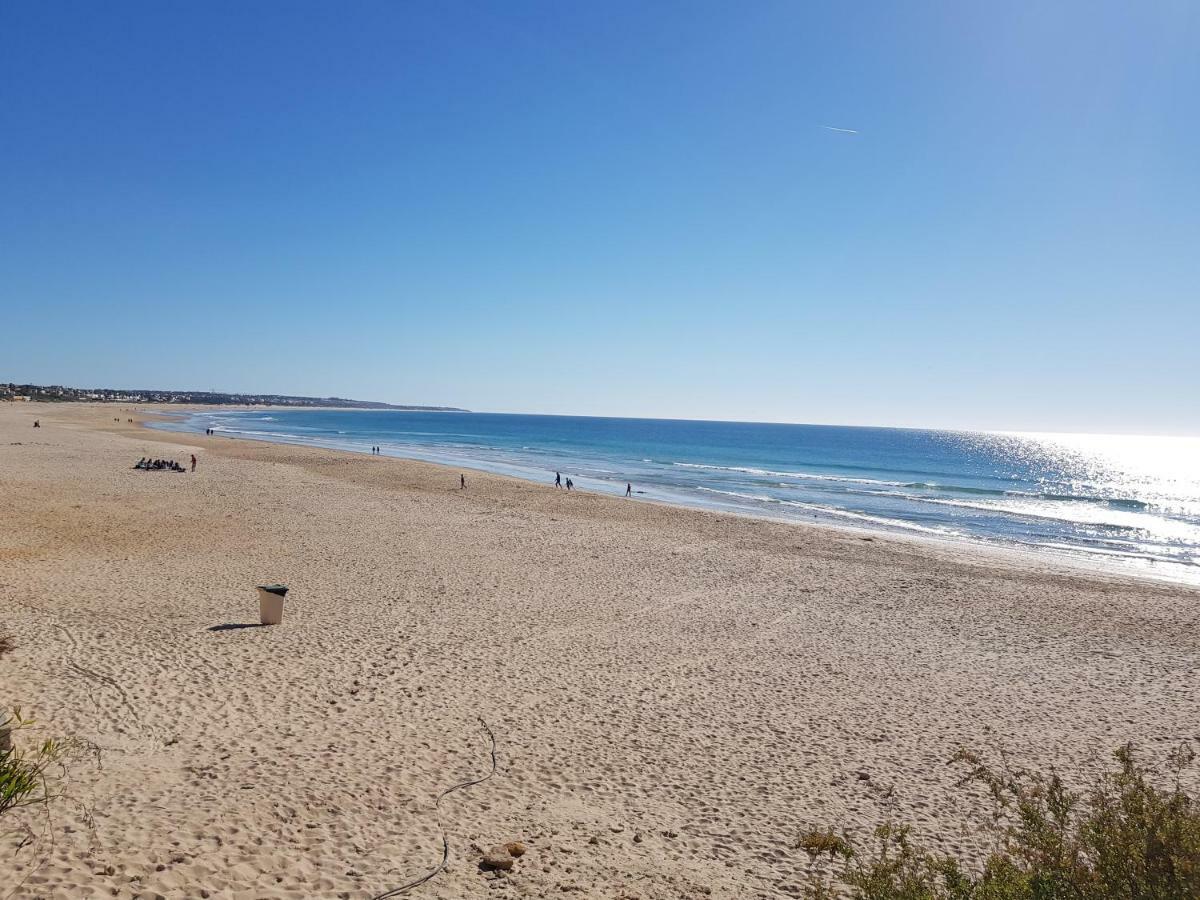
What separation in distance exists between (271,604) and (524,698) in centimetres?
514

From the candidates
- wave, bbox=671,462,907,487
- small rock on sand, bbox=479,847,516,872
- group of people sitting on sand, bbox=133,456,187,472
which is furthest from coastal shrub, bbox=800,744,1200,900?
wave, bbox=671,462,907,487

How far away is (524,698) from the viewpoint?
943cm

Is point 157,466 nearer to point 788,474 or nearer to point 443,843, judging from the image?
point 443,843

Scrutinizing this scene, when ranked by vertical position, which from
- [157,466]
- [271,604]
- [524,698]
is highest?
[157,466]

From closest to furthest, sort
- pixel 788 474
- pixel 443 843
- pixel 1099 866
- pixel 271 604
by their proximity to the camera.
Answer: pixel 1099 866 < pixel 443 843 < pixel 271 604 < pixel 788 474

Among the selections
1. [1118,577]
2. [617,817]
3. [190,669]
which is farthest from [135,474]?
[1118,577]

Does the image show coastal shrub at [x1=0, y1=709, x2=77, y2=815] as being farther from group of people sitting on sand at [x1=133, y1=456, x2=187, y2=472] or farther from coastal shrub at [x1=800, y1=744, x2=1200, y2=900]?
group of people sitting on sand at [x1=133, y1=456, x2=187, y2=472]

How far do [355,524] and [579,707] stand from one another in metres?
15.4

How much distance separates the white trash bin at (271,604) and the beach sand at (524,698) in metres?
0.48

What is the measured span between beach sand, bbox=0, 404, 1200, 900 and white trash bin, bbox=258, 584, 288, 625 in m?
0.48

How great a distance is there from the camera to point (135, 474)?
3125 cm

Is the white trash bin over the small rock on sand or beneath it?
over

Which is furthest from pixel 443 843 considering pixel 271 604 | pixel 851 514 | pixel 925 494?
pixel 925 494

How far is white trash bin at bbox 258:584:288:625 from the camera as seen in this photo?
11.6 metres
